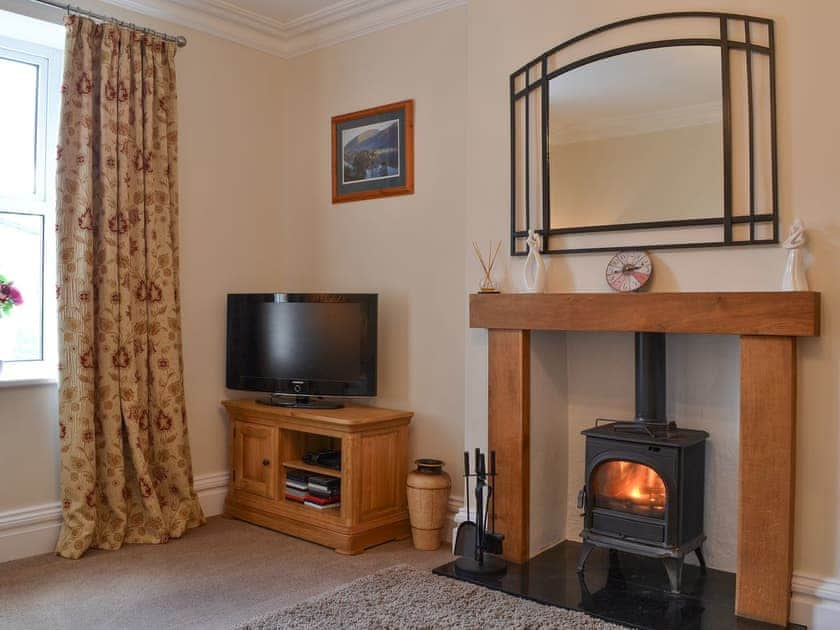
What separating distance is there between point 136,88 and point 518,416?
2.37 metres

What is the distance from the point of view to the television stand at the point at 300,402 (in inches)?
153

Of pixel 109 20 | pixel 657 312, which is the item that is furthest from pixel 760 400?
pixel 109 20

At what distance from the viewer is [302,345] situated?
393 cm

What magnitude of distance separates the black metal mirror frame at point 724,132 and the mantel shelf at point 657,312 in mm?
218

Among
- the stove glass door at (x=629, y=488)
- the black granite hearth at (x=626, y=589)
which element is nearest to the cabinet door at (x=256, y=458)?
the black granite hearth at (x=626, y=589)

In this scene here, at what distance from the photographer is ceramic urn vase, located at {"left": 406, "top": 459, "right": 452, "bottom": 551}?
11.7ft

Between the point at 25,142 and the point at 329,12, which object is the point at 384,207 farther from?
the point at 25,142

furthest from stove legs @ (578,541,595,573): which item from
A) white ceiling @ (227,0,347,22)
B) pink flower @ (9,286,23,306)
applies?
white ceiling @ (227,0,347,22)

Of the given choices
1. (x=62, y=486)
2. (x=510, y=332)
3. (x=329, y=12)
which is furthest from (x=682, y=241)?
(x=62, y=486)

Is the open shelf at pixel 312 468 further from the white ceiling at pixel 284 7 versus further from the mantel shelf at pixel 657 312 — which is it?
the white ceiling at pixel 284 7

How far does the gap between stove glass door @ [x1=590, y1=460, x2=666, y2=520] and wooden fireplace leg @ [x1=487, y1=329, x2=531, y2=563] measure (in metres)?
0.31

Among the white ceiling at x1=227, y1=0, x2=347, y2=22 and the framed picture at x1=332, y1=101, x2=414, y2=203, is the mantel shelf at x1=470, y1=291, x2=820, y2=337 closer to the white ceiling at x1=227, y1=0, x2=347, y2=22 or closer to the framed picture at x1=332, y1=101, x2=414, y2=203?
the framed picture at x1=332, y1=101, x2=414, y2=203

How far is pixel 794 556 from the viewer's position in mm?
2619

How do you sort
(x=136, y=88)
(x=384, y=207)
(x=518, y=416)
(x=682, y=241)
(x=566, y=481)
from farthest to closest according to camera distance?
(x=384, y=207) < (x=136, y=88) < (x=566, y=481) < (x=518, y=416) < (x=682, y=241)
